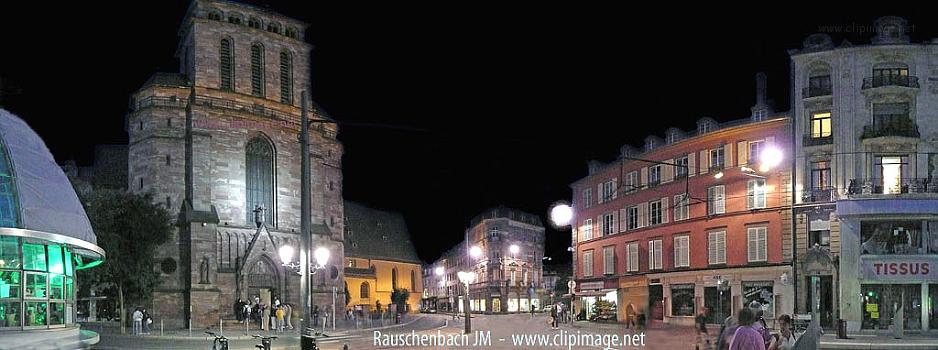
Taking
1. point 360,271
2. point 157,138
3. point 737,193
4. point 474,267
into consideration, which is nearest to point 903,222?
point 737,193

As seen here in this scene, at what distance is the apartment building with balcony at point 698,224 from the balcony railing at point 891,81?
439cm

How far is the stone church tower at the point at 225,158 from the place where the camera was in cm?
5481

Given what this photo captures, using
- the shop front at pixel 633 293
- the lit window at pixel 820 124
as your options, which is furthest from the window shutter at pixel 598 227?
the lit window at pixel 820 124

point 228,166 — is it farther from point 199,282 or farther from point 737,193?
point 737,193

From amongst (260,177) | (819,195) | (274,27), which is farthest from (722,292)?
(274,27)

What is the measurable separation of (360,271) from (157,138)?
43.4 m

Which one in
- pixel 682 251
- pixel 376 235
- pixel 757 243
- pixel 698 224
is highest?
pixel 698 224

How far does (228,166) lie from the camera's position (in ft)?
186

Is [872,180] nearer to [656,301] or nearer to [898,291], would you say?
[898,291]

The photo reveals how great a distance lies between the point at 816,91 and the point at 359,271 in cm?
6081

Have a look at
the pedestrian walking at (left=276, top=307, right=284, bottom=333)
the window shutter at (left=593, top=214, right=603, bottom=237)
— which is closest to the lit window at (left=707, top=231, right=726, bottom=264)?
the window shutter at (left=593, top=214, right=603, bottom=237)

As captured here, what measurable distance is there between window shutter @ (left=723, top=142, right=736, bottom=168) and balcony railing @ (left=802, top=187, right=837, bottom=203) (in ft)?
18.0

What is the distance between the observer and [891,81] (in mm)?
42562

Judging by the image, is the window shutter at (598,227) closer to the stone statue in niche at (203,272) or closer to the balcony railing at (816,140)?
the balcony railing at (816,140)
